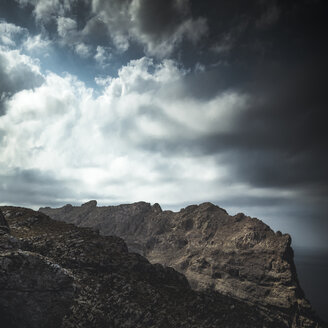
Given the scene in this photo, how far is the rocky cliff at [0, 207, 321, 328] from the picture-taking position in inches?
1640

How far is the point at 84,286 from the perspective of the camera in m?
51.7

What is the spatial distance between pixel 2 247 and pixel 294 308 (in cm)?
19361

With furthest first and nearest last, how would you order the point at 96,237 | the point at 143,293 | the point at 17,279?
the point at 96,237 → the point at 143,293 → the point at 17,279

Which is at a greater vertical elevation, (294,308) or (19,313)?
(19,313)

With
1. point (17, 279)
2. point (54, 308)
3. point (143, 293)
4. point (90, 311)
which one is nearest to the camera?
point (17, 279)

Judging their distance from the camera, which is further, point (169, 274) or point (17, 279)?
point (169, 274)

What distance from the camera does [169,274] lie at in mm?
71250

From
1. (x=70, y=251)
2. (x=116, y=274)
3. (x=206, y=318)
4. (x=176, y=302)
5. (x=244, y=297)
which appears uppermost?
(x=70, y=251)

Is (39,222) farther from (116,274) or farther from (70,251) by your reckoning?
(116,274)

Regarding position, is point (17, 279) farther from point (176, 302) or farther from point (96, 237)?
point (176, 302)

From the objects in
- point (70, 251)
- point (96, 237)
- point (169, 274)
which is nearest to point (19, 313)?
point (70, 251)

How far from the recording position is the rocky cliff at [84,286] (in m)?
41.7

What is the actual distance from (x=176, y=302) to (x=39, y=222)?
46130 mm

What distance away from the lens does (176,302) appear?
57.3 meters
